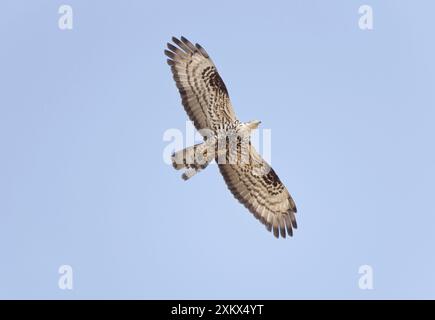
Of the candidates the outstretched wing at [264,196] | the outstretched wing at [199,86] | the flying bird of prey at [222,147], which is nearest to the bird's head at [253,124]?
the flying bird of prey at [222,147]

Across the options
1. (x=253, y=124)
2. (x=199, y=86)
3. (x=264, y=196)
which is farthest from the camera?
(x=264, y=196)

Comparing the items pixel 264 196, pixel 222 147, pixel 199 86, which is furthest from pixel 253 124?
pixel 264 196

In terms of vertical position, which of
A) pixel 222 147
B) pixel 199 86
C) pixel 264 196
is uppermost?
pixel 199 86

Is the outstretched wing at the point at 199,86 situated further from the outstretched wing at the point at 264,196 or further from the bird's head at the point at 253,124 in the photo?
the outstretched wing at the point at 264,196

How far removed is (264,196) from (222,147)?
1721 mm

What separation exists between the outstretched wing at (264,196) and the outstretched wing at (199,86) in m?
1.27

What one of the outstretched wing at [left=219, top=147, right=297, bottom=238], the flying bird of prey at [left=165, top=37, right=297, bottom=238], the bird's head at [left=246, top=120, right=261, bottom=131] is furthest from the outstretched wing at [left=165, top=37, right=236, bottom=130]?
the outstretched wing at [left=219, top=147, right=297, bottom=238]

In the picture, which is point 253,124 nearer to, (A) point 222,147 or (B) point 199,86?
(A) point 222,147

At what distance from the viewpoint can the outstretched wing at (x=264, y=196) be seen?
20250mm

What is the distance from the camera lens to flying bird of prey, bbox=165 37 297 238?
19.2 meters

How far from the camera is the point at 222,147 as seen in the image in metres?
19.4

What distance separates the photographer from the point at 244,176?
66.5 ft
